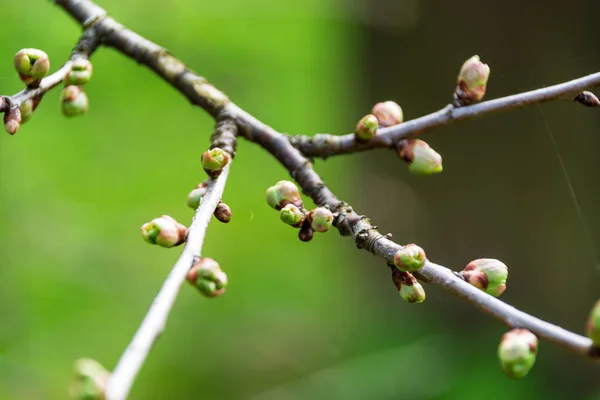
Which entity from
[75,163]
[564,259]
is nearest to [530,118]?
[564,259]

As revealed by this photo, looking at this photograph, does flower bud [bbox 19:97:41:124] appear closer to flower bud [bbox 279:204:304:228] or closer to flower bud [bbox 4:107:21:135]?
flower bud [bbox 4:107:21:135]

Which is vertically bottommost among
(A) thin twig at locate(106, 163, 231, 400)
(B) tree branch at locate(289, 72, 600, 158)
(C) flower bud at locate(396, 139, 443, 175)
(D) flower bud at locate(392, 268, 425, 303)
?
(A) thin twig at locate(106, 163, 231, 400)

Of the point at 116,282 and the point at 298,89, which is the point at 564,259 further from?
the point at 298,89

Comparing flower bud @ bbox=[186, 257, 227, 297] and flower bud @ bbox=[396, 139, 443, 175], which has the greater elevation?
flower bud @ bbox=[396, 139, 443, 175]

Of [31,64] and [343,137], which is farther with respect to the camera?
[343,137]

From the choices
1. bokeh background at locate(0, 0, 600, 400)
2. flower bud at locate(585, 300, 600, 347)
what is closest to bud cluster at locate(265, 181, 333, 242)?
flower bud at locate(585, 300, 600, 347)

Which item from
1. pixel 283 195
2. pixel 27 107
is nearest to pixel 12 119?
pixel 27 107

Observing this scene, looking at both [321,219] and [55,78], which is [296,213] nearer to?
[321,219]
